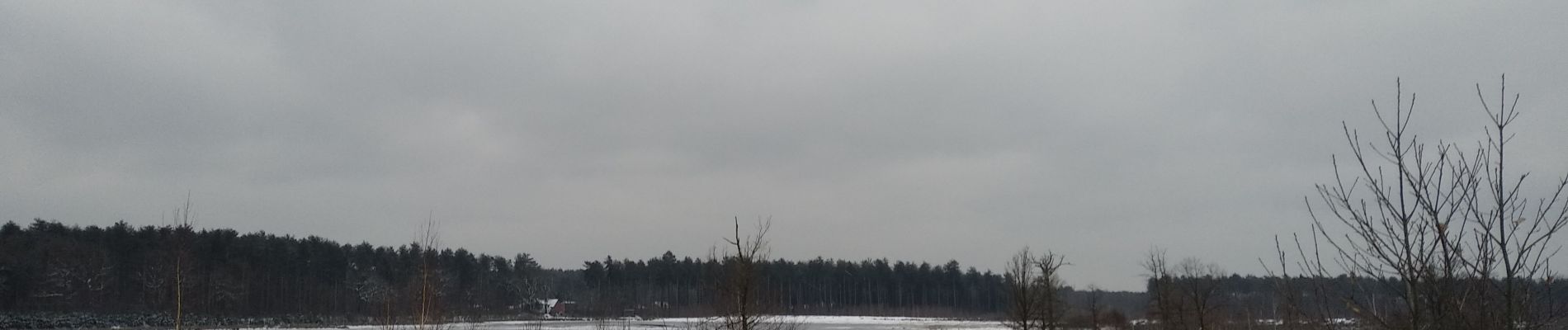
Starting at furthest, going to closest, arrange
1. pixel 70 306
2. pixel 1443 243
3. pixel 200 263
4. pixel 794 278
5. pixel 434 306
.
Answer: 1. pixel 794 278
2. pixel 200 263
3. pixel 70 306
4. pixel 434 306
5. pixel 1443 243

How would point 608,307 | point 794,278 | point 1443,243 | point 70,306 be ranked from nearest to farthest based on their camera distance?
1. point 1443,243
2. point 70,306
3. point 608,307
4. point 794,278

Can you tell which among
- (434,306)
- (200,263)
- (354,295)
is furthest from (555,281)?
(434,306)

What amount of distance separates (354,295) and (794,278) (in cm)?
5710

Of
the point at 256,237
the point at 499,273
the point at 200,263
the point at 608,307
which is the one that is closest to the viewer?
the point at 200,263

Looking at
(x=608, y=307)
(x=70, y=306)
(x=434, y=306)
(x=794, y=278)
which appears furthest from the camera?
(x=794, y=278)

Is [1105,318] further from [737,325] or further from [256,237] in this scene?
[256,237]

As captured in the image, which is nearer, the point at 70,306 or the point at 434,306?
the point at 434,306

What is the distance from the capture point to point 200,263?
76875 millimetres

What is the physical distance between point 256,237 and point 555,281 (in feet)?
186

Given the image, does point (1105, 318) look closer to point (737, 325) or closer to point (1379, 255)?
point (737, 325)

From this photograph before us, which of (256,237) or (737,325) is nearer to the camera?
(737,325)

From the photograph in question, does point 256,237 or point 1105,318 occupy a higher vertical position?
point 256,237

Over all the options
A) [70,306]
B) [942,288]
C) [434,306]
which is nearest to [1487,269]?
[434,306]

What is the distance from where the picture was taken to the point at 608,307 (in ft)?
338
